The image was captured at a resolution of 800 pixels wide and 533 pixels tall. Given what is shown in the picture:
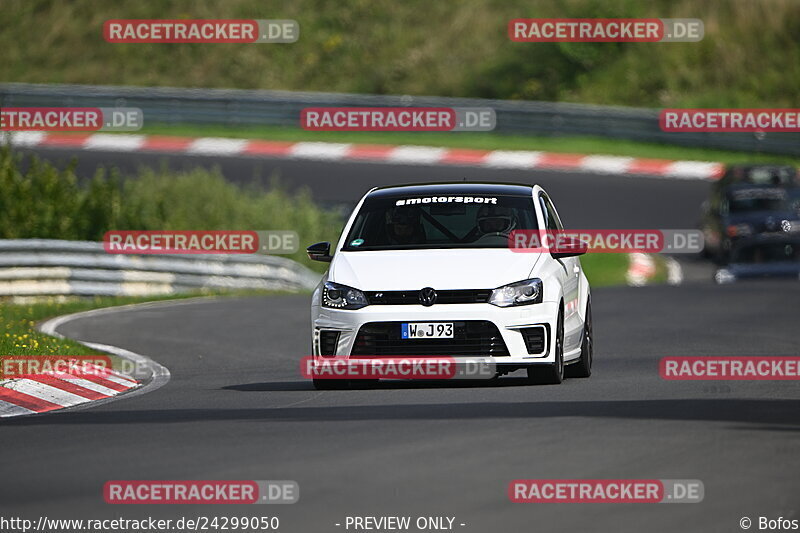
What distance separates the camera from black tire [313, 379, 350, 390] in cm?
1254

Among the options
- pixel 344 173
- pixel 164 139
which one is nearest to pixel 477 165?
pixel 344 173

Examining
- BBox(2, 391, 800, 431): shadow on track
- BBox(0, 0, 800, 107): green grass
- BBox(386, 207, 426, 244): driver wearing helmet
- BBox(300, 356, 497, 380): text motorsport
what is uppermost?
BBox(0, 0, 800, 107): green grass

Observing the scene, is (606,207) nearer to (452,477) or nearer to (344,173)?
(344,173)

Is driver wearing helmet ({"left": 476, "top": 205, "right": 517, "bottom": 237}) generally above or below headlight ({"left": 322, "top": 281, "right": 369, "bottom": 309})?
above

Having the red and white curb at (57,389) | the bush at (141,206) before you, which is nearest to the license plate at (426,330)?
the red and white curb at (57,389)

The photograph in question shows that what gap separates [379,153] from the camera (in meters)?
38.8

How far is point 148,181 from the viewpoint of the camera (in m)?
31.6

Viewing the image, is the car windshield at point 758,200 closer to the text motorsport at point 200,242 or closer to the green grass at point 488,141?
the green grass at point 488,141

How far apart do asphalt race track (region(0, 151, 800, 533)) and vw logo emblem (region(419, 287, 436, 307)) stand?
67cm

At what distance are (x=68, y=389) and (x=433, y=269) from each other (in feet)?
10.5

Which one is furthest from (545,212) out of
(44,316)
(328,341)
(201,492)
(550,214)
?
(44,316)

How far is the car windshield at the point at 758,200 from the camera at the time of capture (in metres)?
29.6

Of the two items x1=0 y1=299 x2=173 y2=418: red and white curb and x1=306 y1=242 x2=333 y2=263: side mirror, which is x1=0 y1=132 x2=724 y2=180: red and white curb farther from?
x1=306 y1=242 x2=333 y2=263: side mirror

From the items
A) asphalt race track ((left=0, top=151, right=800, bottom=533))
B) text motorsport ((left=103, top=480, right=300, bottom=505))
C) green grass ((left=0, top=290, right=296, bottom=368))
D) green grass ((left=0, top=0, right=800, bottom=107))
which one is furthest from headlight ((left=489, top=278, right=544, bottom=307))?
green grass ((left=0, top=0, right=800, bottom=107))
